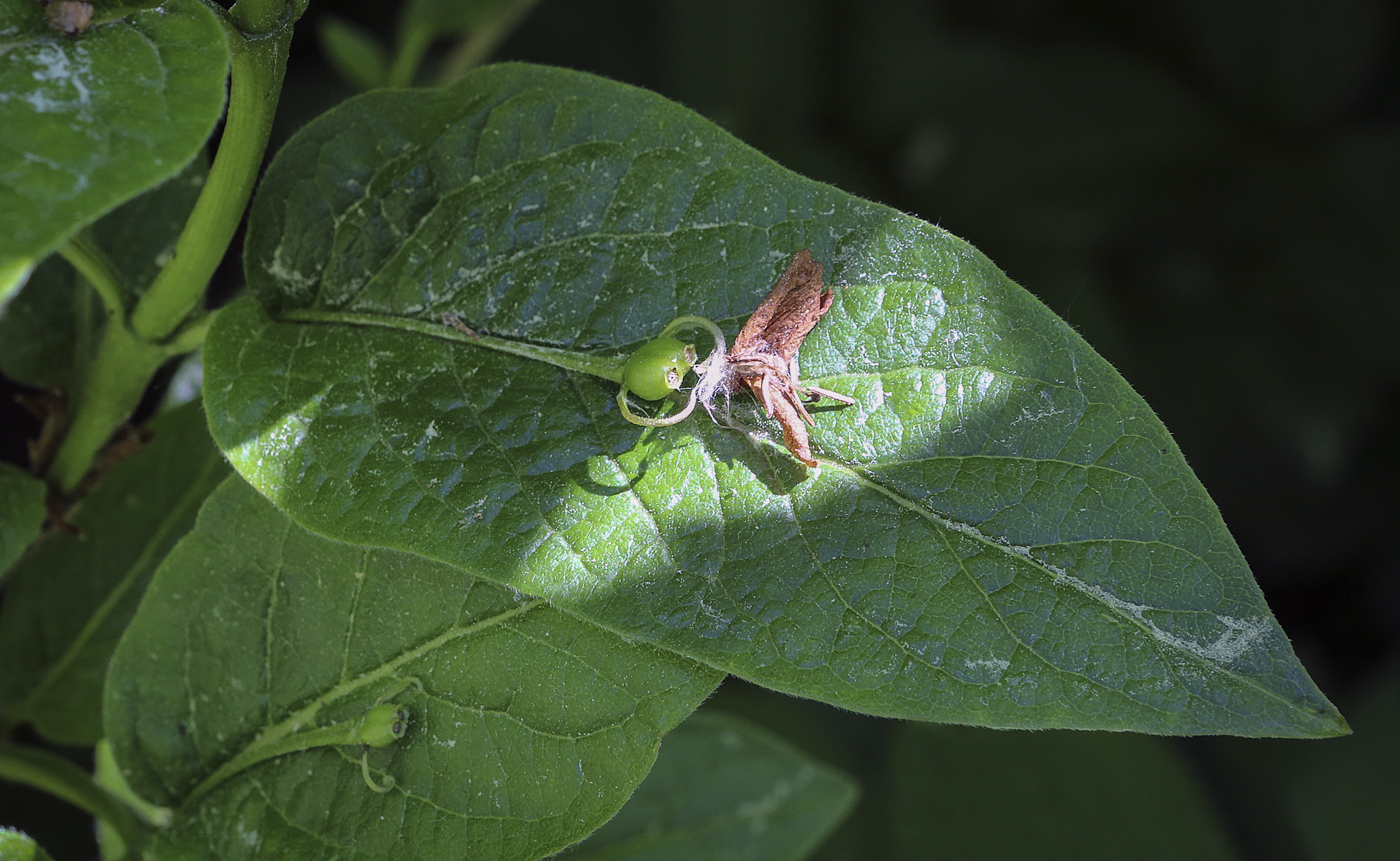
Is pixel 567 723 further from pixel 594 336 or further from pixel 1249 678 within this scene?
pixel 1249 678

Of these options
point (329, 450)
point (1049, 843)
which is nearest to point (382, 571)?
point (329, 450)

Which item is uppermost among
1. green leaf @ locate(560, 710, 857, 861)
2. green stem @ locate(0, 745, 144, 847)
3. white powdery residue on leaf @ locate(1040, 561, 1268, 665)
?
white powdery residue on leaf @ locate(1040, 561, 1268, 665)

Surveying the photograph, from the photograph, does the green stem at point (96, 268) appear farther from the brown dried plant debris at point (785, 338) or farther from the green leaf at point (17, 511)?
the brown dried plant debris at point (785, 338)

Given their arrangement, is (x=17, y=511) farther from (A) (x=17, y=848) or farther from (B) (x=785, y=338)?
(B) (x=785, y=338)

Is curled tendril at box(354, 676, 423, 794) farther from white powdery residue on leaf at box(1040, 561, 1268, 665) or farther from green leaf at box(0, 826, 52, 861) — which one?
white powdery residue on leaf at box(1040, 561, 1268, 665)

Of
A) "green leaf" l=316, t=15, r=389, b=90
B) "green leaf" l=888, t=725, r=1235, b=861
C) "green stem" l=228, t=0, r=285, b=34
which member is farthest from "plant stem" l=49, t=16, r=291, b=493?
"green leaf" l=888, t=725, r=1235, b=861

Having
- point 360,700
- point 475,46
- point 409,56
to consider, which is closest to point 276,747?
point 360,700

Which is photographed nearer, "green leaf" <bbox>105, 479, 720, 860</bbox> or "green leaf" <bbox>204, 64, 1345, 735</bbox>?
"green leaf" <bbox>204, 64, 1345, 735</bbox>
